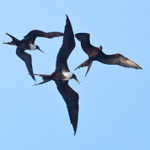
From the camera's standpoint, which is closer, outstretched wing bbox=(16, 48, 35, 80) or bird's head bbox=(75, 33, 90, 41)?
bird's head bbox=(75, 33, 90, 41)

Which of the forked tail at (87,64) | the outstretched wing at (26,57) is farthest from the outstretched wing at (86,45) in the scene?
the outstretched wing at (26,57)

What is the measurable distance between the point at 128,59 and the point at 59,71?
334cm

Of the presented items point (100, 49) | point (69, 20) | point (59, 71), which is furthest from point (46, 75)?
point (100, 49)

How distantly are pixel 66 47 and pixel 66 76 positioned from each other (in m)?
1.10

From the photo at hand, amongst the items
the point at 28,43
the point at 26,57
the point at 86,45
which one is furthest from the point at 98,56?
the point at 26,57

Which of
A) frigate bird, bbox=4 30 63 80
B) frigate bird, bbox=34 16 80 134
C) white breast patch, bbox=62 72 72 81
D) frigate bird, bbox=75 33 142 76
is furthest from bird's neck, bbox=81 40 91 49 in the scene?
white breast patch, bbox=62 72 72 81

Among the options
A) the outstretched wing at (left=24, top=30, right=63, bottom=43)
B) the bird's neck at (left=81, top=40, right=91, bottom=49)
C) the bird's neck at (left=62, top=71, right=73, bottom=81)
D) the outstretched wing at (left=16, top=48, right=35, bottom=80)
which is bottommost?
the bird's neck at (left=62, top=71, right=73, bottom=81)

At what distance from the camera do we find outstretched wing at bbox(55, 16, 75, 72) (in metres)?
17.9

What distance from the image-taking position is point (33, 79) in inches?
874

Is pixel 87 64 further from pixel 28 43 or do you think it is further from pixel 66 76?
pixel 28 43

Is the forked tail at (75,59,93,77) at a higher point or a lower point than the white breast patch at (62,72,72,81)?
higher

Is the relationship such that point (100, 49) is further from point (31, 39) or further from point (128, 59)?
point (31, 39)

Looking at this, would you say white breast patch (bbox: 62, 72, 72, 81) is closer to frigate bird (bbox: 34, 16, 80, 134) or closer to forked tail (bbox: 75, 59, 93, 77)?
frigate bird (bbox: 34, 16, 80, 134)

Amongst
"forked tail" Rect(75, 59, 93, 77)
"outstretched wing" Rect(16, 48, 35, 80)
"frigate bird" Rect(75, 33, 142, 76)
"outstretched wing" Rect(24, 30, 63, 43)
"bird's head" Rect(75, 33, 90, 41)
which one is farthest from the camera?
"outstretched wing" Rect(16, 48, 35, 80)
